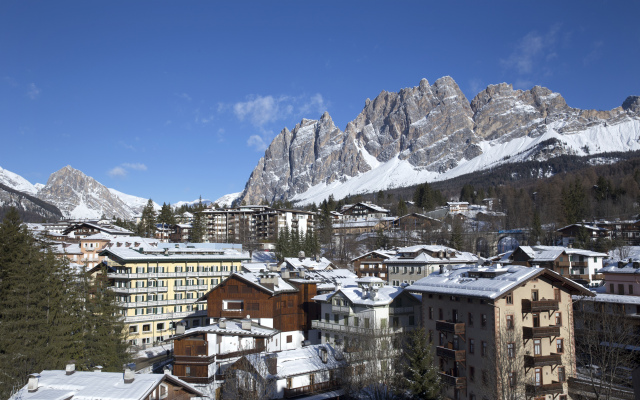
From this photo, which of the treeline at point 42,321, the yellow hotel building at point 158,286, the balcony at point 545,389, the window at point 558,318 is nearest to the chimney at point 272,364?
the treeline at point 42,321

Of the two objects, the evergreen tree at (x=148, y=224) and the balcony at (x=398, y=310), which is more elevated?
the evergreen tree at (x=148, y=224)

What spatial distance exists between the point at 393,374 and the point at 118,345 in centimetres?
2615

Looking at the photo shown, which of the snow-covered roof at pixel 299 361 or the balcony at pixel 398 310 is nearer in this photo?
the snow-covered roof at pixel 299 361

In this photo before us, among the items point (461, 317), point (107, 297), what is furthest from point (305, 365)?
point (107, 297)

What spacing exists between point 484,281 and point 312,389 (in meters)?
16.1

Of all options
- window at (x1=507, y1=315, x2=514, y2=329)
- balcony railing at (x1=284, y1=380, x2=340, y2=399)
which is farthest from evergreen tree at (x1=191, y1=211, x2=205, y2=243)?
window at (x1=507, y1=315, x2=514, y2=329)

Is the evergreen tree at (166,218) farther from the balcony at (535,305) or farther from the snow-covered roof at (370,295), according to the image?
the balcony at (535,305)

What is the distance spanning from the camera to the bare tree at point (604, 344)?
36.6 metres

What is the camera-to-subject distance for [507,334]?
35406 millimetres

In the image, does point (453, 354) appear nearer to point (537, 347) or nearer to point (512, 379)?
point (512, 379)

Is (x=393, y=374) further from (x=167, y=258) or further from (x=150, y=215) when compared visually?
(x=150, y=215)

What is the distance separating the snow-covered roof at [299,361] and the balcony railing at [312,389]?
1.14m

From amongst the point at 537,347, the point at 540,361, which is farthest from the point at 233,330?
the point at 540,361

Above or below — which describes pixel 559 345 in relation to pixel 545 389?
above
